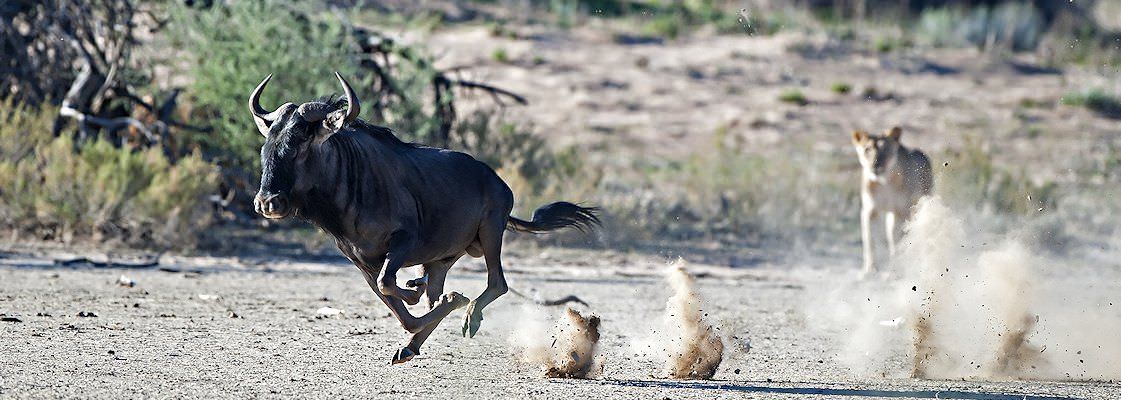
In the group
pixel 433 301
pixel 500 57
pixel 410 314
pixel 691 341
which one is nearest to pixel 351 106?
pixel 410 314

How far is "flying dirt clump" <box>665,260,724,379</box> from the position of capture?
34.0ft

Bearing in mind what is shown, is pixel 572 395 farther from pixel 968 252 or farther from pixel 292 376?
pixel 968 252

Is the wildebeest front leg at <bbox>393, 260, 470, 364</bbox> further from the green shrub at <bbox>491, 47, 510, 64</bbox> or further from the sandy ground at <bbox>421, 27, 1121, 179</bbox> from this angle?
the green shrub at <bbox>491, 47, 510, 64</bbox>

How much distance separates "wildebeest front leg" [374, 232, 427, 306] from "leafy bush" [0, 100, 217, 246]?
8.28m

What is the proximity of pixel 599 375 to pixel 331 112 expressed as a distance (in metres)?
2.26

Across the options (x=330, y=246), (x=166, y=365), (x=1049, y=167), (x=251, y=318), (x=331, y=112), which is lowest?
(x=1049, y=167)

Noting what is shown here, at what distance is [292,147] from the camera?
9508mm

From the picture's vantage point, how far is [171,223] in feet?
58.8

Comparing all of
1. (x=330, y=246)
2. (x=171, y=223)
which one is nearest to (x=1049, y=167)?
(x=330, y=246)

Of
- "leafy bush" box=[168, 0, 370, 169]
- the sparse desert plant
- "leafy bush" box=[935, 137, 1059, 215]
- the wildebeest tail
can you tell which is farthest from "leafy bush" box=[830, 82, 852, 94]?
the wildebeest tail

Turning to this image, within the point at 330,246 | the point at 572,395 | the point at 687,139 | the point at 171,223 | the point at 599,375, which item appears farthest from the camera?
the point at 687,139

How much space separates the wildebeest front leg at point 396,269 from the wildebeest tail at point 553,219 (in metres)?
1.56

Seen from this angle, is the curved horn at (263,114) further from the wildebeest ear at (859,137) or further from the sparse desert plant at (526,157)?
the wildebeest ear at (859,137)

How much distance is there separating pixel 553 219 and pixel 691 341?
1760 mm
